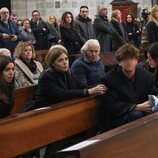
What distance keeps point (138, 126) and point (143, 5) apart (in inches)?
601

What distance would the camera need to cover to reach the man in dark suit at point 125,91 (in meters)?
4.31

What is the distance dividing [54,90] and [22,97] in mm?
646

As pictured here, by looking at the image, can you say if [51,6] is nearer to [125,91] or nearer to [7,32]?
[7,32]

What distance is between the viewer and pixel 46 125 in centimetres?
400

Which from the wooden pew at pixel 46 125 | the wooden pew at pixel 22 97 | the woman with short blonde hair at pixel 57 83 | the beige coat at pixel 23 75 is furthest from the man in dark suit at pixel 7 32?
the wooden pew at pixel 46 125

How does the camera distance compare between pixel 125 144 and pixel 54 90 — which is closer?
pixel 125 144

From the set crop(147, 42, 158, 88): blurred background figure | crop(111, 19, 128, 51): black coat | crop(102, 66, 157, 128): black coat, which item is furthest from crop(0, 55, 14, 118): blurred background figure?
crop(111, 19, 128, 51): black coat

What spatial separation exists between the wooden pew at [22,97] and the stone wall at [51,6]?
10675 millimetres

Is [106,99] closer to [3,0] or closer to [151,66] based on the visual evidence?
[151,66]

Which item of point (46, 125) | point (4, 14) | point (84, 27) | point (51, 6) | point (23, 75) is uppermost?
point (51, 6)

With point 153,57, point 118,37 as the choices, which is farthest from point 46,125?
point 118,37

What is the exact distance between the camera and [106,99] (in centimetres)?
443

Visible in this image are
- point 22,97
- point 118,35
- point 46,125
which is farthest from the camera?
point 118,35

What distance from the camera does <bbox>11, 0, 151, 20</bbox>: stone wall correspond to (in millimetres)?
15797
